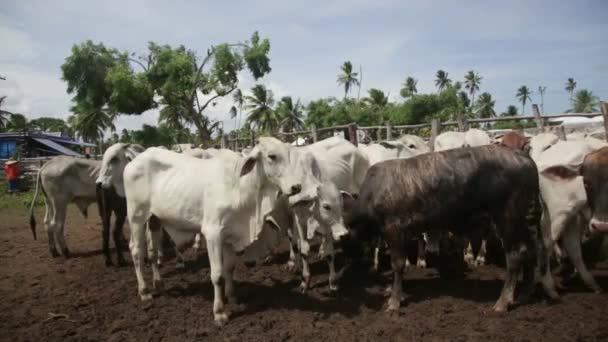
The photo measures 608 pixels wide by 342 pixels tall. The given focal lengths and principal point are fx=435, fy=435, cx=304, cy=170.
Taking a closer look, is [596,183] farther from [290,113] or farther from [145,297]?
[290,113]

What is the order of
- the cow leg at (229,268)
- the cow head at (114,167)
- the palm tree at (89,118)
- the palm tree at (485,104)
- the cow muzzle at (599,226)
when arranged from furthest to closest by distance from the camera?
the palm tree at (485,104) < the palm tree at (89,118) < the cow head at (114,167) < the cow leg at (229,268) < the cow muzzle at (599,226)

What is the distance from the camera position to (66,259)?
8.20 meters

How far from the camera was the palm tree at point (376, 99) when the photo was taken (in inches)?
1790

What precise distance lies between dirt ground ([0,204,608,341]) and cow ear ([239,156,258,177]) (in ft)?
5.54

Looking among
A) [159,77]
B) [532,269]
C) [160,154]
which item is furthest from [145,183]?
[159,77]

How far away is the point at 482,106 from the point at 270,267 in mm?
65901

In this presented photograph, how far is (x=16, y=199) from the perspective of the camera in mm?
18344

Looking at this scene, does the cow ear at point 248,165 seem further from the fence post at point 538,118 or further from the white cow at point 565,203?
the fence post at point 538,118

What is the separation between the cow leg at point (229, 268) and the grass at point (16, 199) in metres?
14.5

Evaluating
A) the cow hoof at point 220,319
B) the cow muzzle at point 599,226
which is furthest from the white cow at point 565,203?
the cow hoof at point 220,319

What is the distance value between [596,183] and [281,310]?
12.1 feet

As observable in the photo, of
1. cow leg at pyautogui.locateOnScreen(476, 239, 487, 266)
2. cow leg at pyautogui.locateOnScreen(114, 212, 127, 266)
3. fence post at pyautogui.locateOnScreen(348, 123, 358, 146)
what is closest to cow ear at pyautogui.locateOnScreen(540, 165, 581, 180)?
cow leg at pyautogui.locateOnScreen(476, 239, 487, 266)

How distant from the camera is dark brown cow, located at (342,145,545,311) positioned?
4.77 metres

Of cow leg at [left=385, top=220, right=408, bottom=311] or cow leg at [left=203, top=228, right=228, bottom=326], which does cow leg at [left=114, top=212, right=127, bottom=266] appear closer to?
cow leg at [left=203, top=228, right=228, bottom=326]
